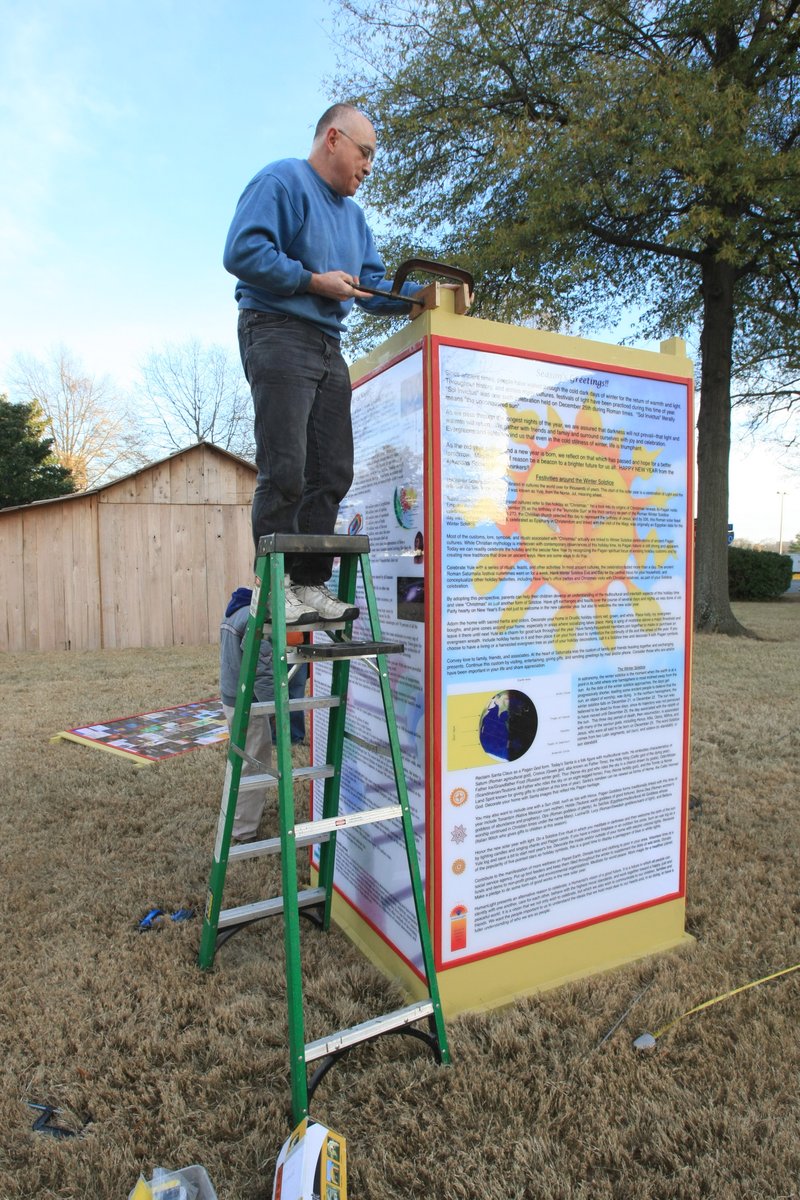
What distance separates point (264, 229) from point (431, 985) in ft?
7.43

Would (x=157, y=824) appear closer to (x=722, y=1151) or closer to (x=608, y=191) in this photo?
(x=722, y=1151)

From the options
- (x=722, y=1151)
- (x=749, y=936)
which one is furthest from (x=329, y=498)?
(x=749, y=936)

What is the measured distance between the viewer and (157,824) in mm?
3807

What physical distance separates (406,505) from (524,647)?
625 millimetres

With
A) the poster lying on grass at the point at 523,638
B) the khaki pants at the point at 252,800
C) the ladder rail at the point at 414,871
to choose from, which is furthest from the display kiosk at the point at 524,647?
the khaki pants at the point at 252,800

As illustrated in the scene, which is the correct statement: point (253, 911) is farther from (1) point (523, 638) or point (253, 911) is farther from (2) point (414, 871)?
(1) point (523, 638)

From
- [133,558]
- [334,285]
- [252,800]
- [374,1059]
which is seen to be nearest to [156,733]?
[252,800]

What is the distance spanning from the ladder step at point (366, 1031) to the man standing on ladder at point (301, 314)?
1.15 m

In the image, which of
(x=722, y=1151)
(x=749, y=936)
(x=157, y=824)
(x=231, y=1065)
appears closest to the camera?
(x=722, y=1151)

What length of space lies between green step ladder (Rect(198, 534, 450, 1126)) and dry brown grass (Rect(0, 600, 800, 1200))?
5.2 inches

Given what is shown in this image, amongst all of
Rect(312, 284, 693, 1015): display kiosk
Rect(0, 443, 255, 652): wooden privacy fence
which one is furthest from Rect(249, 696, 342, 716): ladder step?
Rect(0, 443, 255, 652): wooden privacy fence

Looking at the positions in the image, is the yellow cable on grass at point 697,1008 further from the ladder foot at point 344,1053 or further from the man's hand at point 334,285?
the man's hand at point 334,285

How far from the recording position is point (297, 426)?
2.17 m

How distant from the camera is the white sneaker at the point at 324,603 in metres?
2.21
